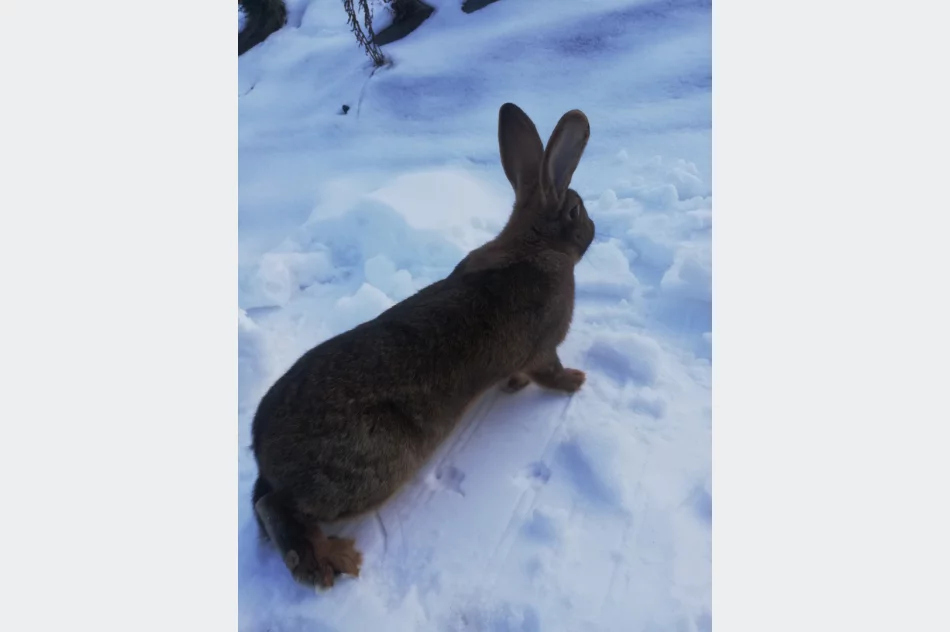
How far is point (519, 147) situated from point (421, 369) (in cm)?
76

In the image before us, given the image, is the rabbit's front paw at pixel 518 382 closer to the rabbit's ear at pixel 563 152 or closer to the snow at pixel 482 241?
the snow at pixel 482 241

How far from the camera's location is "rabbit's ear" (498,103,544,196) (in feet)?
6.40

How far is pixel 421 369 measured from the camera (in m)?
1.68

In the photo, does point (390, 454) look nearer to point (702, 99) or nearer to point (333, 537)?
point (333, 537)

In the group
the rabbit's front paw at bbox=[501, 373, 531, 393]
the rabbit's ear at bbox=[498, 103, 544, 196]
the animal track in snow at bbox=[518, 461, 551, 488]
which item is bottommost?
the rabbit's front paw at bbox=[501, 373, 531, 393]

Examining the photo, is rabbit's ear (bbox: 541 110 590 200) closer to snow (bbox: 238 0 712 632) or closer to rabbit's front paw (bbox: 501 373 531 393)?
snow (bbox: 238 0 712 632)

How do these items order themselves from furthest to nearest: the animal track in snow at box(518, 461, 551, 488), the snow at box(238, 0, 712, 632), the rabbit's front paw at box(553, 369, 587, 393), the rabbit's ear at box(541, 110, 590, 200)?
the rabbit's front paw at box(553, 369, 587, 393)
the rabbit's ear at box(541, 110, 590, 200)
the animal track in snow at box(518, 461, 551, 488)
the snow at box(238, 0, 712, 632)

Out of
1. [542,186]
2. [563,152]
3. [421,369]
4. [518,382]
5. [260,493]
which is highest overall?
[563,152]

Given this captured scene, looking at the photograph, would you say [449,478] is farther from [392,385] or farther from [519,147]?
[519,147]

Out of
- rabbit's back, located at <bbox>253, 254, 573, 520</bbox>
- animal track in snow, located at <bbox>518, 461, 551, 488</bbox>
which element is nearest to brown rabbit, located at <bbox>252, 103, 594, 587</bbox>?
rabbit's back, located at <bbox>253, 254, 573, 520</bbox>

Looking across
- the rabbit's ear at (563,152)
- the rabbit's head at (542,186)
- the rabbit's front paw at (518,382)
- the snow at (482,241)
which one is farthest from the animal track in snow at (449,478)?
the rabbit's ear at (563,152)

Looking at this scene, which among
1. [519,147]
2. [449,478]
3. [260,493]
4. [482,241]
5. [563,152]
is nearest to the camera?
[260,493]

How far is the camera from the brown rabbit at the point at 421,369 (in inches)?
60.6

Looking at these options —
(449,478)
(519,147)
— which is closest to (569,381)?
(449,478)
